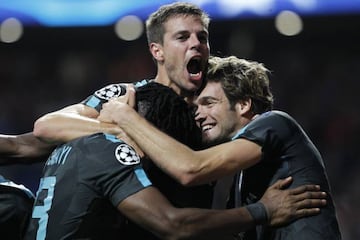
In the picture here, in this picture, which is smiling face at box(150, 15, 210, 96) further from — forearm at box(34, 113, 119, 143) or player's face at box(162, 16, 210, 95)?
forearm at box(34, 113, 119, 143)

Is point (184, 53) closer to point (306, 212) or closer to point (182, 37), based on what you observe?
point (182, 37)

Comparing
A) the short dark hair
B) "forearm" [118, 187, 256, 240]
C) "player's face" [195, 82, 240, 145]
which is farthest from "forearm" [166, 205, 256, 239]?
the short dark hair

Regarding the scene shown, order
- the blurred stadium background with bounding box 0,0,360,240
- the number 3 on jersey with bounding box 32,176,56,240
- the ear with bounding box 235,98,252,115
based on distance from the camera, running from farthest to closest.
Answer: the blurred stadium background with bounding box 0,0,360,240
the ear with bounding box 235,98,252,115
the number 3 on jersey with bounding box 32,176,56,240

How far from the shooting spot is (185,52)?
425 centimetres

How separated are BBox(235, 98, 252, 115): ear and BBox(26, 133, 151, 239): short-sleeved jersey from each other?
29.0 inches

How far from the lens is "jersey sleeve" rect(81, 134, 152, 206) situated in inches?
128

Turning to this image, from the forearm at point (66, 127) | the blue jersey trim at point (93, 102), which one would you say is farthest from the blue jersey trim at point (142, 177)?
the blue jersey trim at point (93, 102)

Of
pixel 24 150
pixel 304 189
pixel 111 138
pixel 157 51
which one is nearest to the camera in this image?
pixel 111 138

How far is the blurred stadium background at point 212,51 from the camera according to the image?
30.1 ft

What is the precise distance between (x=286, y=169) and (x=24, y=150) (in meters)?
1.30

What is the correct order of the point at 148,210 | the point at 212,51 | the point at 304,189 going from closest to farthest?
the point at 148,210 → the point at 304,189 → the point at 212,51

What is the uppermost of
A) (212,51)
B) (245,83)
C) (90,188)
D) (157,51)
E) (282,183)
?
(157,51)

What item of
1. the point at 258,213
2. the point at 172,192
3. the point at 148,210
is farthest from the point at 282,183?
the point at 148,210

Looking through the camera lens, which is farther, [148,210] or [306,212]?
[306,212]
